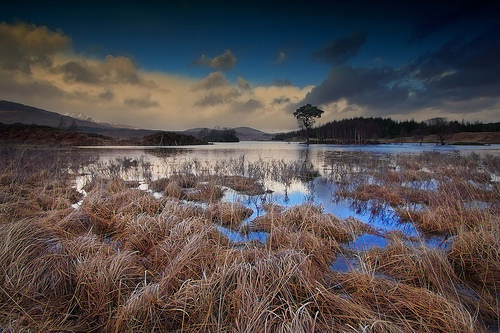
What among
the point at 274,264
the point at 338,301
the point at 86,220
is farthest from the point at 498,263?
the point at 86,220

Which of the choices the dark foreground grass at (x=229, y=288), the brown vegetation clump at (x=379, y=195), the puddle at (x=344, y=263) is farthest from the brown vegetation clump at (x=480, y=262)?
the brown vegetation clump at (x=379, y=195)

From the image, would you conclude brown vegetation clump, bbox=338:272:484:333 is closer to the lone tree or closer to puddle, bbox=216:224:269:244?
puddle, bbox=216:224:269:244

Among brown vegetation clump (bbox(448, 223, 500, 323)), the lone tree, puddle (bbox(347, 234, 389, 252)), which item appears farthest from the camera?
the lone tree

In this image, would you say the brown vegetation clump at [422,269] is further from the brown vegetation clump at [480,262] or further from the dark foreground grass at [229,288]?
the brown vegetation clump at [480,262]

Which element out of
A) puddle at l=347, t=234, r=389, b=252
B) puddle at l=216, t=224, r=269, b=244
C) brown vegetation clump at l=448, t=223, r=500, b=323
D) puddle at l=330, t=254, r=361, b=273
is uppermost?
brown vegetation clump at l=448, t=223, r=500, b=323

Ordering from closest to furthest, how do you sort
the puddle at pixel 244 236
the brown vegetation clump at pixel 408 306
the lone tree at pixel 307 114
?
the brown vegetation clump at pixel 408 306 < the puddle at pixel 244 236 < the lone tree at pixel 307 114

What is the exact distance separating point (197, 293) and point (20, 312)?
6.35 ft

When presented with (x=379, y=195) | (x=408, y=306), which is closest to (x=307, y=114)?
(x=379, y=195)

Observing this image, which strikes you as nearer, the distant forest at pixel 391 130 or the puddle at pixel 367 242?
the puddle at pixel 367 242

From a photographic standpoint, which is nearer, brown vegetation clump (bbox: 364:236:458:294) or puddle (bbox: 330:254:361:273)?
brown vegetation clump (bbox: 364:236:458:294)

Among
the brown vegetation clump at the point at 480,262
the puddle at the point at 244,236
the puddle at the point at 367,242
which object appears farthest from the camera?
the puddle at the point at 244,236

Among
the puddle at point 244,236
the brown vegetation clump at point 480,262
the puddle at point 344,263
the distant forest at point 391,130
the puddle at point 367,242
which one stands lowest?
the puddle at point 367,242

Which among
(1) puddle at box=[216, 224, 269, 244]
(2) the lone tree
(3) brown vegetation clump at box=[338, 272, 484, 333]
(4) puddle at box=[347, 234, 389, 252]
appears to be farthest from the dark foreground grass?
(2) the lone tree

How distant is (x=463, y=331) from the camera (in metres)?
2.30
